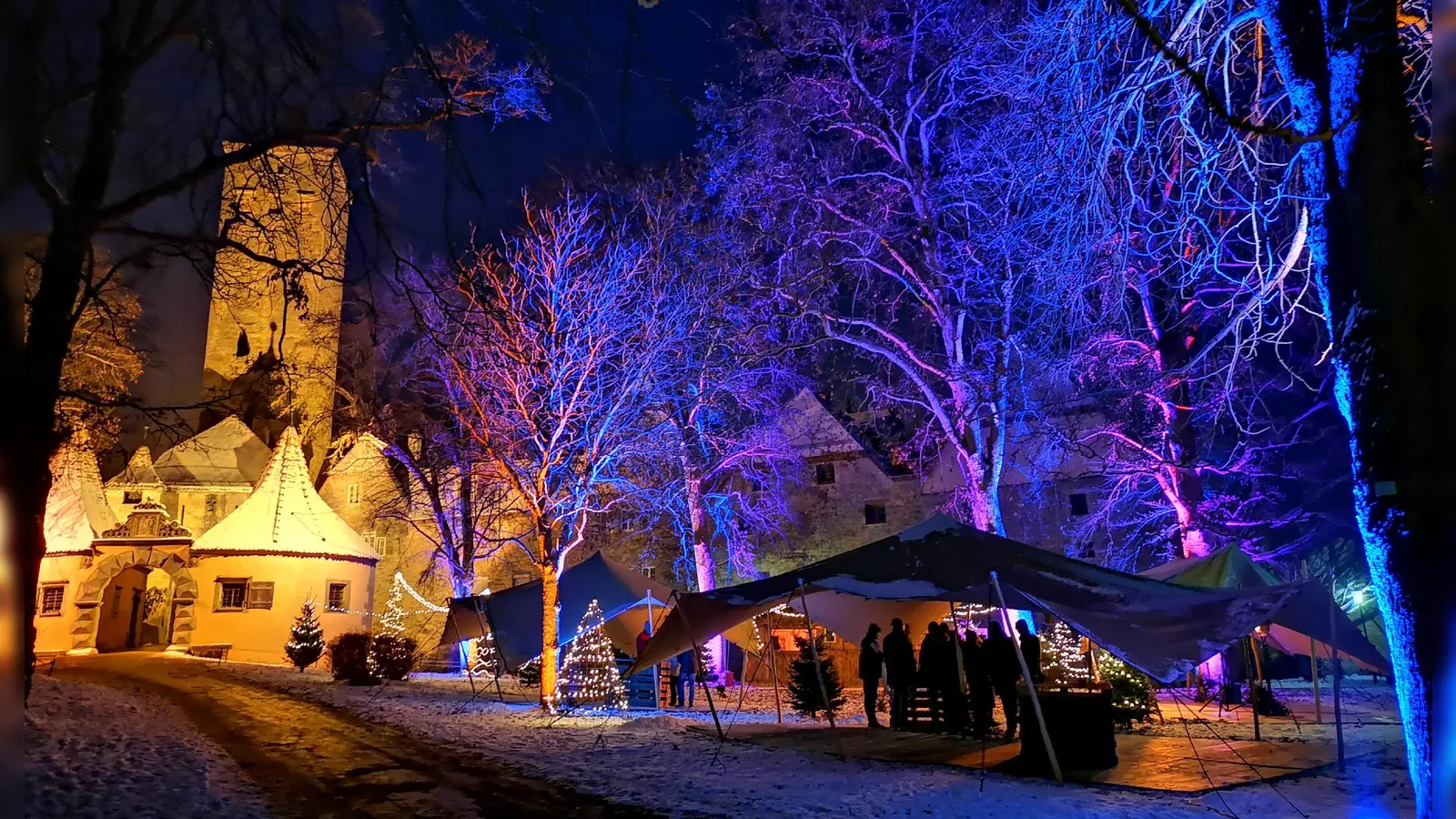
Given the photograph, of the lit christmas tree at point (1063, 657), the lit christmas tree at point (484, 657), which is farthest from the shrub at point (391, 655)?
the lit christmas tree at point (1063, 657)

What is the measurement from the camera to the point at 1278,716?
651 inches

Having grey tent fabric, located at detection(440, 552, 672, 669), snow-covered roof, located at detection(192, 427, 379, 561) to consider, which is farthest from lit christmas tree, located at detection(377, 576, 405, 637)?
grey tent fabric, located at detection(440, 552, 672, 669)

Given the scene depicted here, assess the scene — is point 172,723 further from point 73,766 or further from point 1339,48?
point 1339,48

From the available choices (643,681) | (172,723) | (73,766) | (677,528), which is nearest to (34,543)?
(73,766)

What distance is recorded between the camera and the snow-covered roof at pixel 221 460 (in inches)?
1507

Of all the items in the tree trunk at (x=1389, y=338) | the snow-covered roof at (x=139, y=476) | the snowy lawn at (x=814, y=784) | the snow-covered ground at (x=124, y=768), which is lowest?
the snowy lawn at (x=814, y=784)

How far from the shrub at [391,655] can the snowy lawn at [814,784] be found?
828 cm

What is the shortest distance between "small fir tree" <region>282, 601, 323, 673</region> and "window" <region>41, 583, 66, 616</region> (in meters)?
11.0

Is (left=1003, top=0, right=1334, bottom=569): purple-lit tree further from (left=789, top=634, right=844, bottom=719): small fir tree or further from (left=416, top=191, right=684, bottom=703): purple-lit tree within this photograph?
(left=416, top=191, right=684, bottom=703): purple-lit tree

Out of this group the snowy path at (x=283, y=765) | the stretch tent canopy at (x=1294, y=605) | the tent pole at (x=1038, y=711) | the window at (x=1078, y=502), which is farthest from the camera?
the window at (x=1078, y=502)

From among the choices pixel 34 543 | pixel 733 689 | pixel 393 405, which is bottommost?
pixel 733 689

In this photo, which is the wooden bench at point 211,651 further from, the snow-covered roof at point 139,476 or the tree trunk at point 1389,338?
the tree trunk at point 1389,338

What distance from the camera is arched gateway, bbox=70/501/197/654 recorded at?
29.8 meters

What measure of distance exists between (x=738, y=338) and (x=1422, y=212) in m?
16.1
